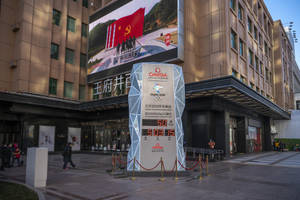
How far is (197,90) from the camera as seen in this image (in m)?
21.0

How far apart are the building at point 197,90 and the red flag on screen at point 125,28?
0.24 meters

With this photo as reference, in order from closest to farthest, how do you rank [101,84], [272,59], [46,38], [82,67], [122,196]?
[122,196], [46,38], [101,84], [82,67], [272,59]

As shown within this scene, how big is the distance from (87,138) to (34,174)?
24541 millimetres

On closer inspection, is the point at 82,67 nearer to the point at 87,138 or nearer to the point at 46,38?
the point at 46,38

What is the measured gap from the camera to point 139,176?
42.9 ft

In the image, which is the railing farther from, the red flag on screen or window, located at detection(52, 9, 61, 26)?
window, located at detection(52, 9, 61, 26)

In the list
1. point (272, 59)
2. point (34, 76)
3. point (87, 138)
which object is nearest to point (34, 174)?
point (34, 76)

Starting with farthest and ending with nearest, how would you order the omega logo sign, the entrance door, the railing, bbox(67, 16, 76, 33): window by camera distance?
bbox(67, 16, 76, 33): window < the entrance door < the omega logo sign < the railing

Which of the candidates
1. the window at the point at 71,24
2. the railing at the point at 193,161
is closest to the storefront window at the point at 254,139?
the railing at the point at 193,161

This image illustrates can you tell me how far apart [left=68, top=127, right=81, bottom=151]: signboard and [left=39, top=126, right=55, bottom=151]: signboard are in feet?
8.91

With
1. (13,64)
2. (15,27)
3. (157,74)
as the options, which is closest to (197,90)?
(157,74)

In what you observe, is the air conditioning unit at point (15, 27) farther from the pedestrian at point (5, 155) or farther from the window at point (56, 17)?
the pedestrian at point (5, 155)

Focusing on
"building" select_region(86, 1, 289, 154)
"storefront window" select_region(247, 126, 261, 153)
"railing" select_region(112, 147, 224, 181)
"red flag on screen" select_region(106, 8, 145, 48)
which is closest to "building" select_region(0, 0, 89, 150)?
"building" select_region(86, 1, 289, 154)

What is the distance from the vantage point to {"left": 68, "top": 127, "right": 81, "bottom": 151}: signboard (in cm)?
3391
